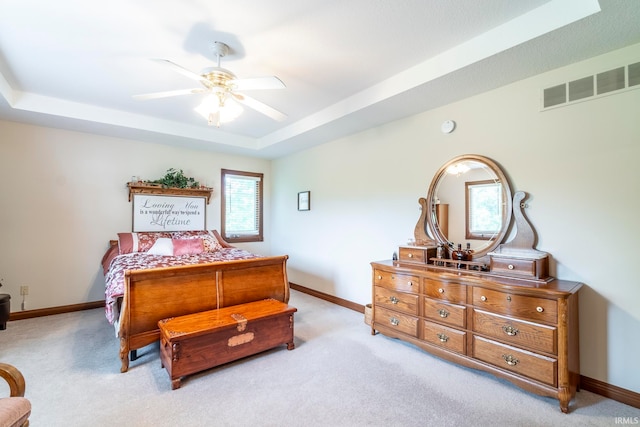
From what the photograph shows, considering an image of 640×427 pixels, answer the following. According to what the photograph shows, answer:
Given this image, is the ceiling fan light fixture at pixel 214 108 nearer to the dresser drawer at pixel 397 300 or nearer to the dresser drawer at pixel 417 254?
the dresser drawer at pixel 417 254

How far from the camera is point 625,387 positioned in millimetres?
2045

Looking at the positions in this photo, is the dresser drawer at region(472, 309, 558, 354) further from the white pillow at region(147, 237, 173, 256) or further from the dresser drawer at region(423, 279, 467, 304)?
the white pillow at region(147, 237, 173, 256)

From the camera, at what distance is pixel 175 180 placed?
15.3ft

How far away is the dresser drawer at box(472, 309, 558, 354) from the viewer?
6.56ft

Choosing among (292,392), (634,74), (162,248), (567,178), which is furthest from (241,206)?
(634,74)

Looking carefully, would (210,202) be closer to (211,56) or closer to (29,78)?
(29,78)

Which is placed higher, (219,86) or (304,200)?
(219,86)

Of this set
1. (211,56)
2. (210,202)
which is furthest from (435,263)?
(210,202)

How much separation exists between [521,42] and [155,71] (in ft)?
9.96

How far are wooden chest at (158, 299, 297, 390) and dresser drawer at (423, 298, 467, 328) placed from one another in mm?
1270

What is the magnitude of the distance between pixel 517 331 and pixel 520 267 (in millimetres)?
486

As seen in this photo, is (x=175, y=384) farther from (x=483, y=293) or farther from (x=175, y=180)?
(x=175, y=180)

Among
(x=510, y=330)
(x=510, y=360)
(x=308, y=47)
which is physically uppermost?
(x=308, y=47)

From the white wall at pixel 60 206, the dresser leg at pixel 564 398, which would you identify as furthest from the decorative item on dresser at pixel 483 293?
the white wall at pixel 60 206
